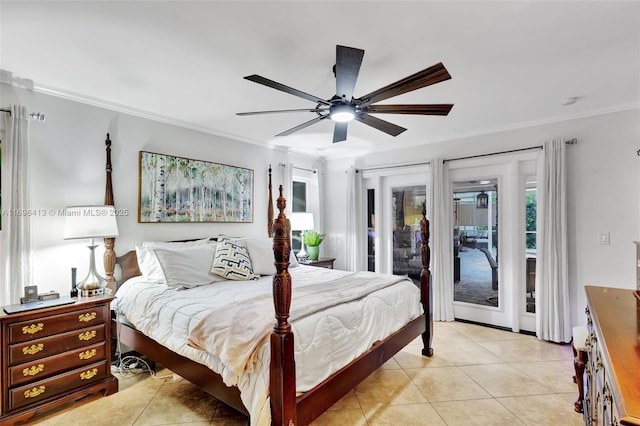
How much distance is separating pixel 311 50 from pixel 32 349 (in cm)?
282

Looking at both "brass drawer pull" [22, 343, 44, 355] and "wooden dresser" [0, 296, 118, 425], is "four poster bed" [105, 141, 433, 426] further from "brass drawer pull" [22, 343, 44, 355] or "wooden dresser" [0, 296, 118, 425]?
"brass drawer pull" [22, 343, 44, 355]

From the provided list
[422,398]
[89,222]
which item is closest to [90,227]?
[89,222]

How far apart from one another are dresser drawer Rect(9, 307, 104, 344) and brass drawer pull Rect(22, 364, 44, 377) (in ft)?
0.65

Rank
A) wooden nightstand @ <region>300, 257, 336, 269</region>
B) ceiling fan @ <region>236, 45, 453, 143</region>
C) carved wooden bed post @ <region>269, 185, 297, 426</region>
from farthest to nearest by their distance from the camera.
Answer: wooden nightstand @ <region>300, 257, 336, 269</region> → ceiling fan @ <region>236, 45, 453, 143</region> → carved wooden bed post @ <region>269, 185, 297, 426</region>

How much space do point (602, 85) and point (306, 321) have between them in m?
3.19

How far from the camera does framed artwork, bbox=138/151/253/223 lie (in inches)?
133

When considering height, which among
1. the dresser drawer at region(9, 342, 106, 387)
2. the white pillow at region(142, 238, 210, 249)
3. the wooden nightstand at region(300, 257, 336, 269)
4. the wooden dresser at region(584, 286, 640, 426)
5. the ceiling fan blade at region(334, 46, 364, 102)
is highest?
the ceiling fan blade at region(334, 46, 364, 102)

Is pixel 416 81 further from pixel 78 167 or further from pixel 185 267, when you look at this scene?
pixel 78 167

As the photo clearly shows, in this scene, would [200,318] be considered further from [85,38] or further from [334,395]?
[85,38]

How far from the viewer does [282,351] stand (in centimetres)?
162

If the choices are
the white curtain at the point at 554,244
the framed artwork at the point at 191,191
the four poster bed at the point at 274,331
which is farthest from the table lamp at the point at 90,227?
the white curtain at the point at 554,244

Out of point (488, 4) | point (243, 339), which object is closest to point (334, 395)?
point (243, 339)

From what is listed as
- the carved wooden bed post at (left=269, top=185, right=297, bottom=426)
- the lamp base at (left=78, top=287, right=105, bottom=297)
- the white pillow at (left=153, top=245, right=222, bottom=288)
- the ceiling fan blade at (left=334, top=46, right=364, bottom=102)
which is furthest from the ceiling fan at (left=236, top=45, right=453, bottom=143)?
the lamp base at (left=78, top=287, right=105, bottom=297)

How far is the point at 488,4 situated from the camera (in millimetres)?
1695
